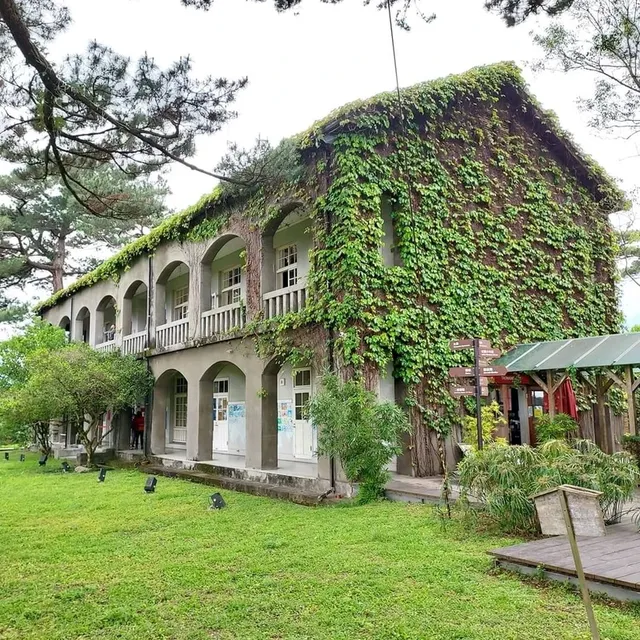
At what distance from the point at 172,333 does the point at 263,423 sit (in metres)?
5.31

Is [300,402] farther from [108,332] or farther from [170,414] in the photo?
[108,332]

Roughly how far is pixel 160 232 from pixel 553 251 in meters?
11.0

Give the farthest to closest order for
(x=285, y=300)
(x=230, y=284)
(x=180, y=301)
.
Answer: (x=180, y=301)
(x=230, y=284)
(x=285, y=300)

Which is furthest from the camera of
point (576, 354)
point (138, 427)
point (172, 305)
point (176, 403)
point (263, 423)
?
point (176, 403)

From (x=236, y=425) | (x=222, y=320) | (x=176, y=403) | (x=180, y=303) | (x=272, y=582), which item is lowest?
(x=272, y=582)

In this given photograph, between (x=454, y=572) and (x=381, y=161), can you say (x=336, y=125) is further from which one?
(x=454, y=572)

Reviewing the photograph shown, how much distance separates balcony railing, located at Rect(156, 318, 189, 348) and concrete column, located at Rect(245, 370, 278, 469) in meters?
3.96

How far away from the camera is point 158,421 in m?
17.0

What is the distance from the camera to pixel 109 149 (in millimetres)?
7230

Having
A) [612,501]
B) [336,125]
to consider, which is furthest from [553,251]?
[612,501]

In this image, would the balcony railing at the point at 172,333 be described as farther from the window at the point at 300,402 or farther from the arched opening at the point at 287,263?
the window at the point at 300,402

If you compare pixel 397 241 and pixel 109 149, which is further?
pixel 397 241

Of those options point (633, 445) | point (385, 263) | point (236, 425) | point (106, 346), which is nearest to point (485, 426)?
point (633, 445)

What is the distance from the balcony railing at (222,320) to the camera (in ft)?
45.2
